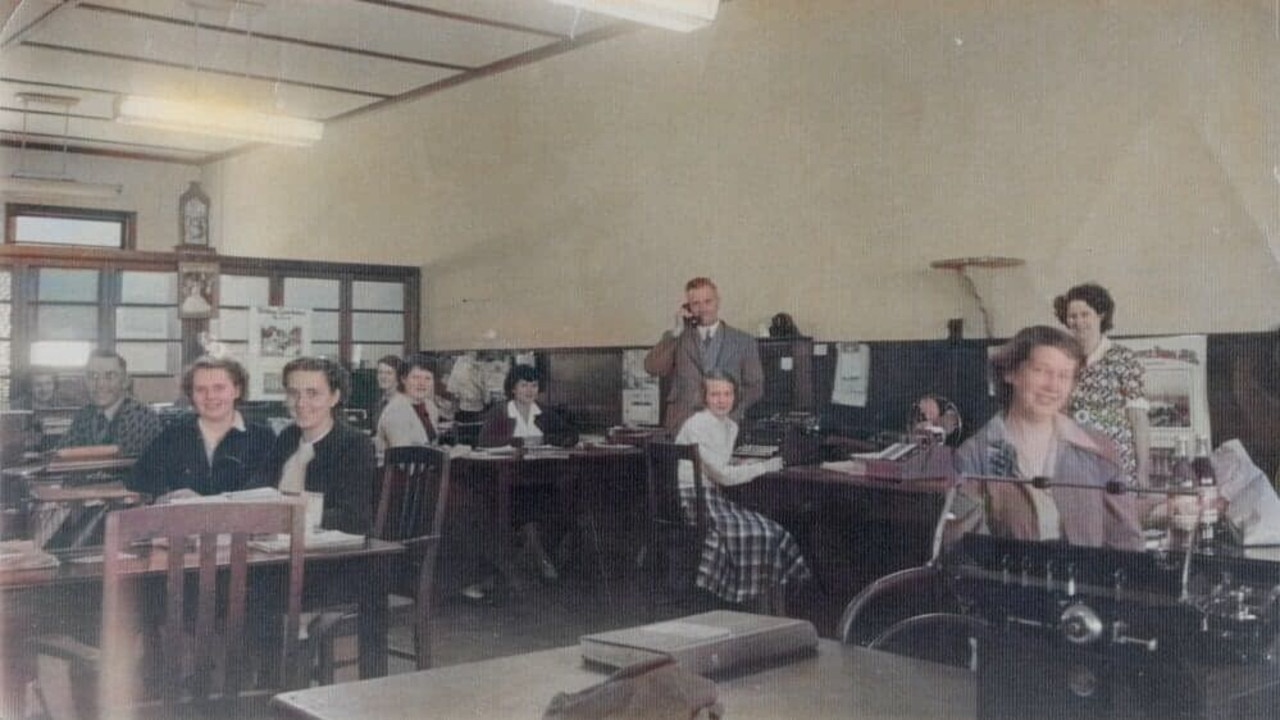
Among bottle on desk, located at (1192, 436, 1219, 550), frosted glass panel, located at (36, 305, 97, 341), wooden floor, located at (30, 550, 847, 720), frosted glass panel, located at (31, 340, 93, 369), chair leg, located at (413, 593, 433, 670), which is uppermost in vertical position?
frosted glass panel, located at (36, 305, 97, 341)

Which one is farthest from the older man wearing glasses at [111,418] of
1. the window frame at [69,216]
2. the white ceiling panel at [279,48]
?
the window frame at [69,216]

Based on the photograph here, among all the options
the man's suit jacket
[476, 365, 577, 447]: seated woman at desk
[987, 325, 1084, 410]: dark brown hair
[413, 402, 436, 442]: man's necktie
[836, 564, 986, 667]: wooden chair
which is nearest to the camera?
[836, 564, 986, 667]: wooden chair

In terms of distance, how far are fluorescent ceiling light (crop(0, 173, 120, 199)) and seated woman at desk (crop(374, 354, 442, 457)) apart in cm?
355

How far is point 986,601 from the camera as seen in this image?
134 centimetres

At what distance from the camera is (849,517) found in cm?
433

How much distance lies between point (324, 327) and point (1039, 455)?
594 cm

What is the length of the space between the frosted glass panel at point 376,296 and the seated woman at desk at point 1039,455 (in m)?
5.11

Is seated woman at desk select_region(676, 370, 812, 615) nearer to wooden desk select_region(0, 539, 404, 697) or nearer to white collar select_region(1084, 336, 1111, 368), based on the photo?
white collar select_region(1084, 336, 1111, 368)

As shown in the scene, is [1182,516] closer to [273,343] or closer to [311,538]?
[311,538]

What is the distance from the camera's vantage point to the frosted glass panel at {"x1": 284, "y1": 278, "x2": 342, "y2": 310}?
8.59 metres

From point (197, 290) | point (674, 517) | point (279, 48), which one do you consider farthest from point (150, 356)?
point (674, 517)

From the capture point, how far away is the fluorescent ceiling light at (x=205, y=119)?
622 cm

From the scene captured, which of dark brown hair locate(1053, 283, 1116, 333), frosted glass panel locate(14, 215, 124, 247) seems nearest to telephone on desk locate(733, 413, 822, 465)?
dark brown hair locate(1053, 283, 1116, 333)

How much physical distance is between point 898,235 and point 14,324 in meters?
5.48
